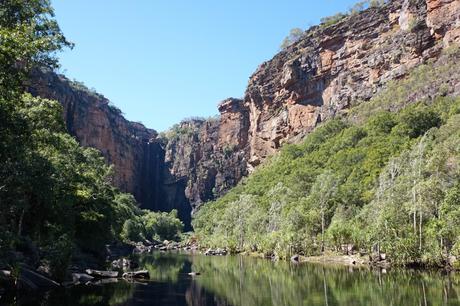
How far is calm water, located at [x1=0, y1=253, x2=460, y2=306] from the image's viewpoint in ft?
80.1

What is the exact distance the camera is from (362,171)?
73.3 m

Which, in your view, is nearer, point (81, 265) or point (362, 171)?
point (81, 265)

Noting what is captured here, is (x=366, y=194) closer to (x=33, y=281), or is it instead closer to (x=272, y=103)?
(x=33, y=281)

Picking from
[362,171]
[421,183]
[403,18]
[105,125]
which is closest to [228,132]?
[105,125]

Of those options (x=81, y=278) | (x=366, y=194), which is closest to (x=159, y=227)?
(x=366, y=194)

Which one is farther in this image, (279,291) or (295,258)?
(295,258)

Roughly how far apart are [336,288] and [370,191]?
123ft

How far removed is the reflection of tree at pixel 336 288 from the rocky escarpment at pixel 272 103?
57376 millimetres

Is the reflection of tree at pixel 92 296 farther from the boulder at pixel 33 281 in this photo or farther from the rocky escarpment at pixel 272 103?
the rocky escarpment at pixel 272 103

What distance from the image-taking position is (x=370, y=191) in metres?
64.1

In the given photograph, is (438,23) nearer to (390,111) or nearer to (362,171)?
(390,111)

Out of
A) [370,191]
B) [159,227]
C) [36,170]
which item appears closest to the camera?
[36,170]

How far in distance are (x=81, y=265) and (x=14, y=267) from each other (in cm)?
1942

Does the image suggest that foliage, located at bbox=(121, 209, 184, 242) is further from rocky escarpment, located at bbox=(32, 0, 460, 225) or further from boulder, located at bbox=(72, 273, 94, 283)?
boulder, located at bbox=(72, 273, 94, 283)
